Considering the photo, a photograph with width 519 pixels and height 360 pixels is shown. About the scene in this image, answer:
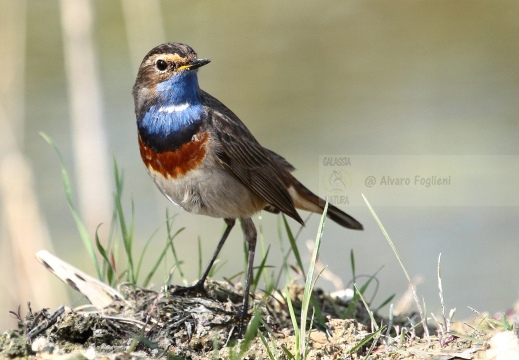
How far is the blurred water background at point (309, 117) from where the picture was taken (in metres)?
7.42

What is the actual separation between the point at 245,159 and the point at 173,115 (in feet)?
1.78

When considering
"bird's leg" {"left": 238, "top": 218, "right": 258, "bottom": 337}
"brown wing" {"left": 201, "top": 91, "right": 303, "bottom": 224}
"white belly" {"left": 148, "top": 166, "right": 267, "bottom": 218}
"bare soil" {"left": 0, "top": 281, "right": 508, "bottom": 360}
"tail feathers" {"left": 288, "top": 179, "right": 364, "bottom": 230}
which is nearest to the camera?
"bare soil" {"left": 0, "top": 281, "right": 508, "bottom": 360}

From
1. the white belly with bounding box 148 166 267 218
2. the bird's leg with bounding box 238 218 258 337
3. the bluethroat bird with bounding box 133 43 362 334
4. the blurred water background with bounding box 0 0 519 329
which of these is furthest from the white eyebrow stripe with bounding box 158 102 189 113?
the blurred water background with bounding box 0 0 519 329

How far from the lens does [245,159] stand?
5266 mm

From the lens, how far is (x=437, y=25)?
11961 millimetres

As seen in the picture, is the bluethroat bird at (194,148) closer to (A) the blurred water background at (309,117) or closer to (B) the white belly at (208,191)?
(B) the white belly at (208,191)

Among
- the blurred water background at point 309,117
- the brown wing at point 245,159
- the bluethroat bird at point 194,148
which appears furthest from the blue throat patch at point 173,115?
the blurred water background at point 309,117

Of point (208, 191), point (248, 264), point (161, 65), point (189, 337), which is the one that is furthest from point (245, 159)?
point (189, 337)

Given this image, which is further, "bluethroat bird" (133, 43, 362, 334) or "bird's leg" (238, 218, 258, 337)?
"bluethroat bird" (133, 43, 362, 334)

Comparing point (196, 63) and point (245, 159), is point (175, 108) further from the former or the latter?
point (245, 159)

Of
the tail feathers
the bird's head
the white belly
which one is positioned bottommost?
the tail feathers

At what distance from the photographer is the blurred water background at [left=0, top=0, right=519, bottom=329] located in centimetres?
742

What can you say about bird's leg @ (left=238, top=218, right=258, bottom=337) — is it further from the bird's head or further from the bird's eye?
the bird's eye

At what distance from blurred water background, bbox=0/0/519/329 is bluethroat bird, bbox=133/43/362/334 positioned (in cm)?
193
